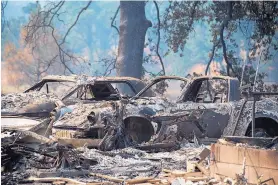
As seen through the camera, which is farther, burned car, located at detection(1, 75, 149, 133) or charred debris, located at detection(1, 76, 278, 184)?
burned car, located at detection(1, 75, 149, 133)

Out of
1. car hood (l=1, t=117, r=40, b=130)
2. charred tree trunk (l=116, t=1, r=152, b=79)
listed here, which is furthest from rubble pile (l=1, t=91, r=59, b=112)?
charred tree trunk (l=116, t=1, r=152, b=79)

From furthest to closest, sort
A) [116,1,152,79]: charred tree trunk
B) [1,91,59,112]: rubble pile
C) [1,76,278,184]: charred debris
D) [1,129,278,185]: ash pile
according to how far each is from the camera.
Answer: [116,1,152,79]: charred tree trunk, [1,91,59,112]: rubble pile, [1,76,278,184]: charred debris, [1,129,278,185]: ash pile

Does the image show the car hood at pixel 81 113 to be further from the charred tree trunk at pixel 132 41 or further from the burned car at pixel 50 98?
the charred tree trunk at pixel 132 41

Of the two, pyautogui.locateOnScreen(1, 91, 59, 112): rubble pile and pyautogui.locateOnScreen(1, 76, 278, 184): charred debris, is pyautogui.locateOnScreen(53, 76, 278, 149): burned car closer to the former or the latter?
pyautogui.locateOnScreen(1, 76, 278, 184): charred debris

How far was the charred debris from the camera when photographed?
6.75m

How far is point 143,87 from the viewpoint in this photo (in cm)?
1209

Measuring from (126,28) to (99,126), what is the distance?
1357 cm

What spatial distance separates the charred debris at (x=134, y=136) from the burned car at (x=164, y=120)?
0.06 ft

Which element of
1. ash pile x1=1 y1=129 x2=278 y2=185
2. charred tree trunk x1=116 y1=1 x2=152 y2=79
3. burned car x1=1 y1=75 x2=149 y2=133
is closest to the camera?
ash pile x1=1 y1=129 x2=278 y2=185

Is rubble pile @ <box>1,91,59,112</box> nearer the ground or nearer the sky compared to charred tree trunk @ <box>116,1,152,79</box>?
nearer the ground

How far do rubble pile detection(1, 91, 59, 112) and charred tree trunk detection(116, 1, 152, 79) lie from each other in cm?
1076

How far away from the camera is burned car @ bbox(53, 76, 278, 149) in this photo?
9.24 metres

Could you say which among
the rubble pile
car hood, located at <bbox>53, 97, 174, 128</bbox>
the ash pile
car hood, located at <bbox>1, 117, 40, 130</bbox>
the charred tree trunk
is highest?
the charred tree trunk

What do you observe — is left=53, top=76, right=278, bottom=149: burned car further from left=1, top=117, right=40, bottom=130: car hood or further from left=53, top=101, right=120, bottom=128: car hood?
left=1, top=117, right=40, bottom=130: car hood
